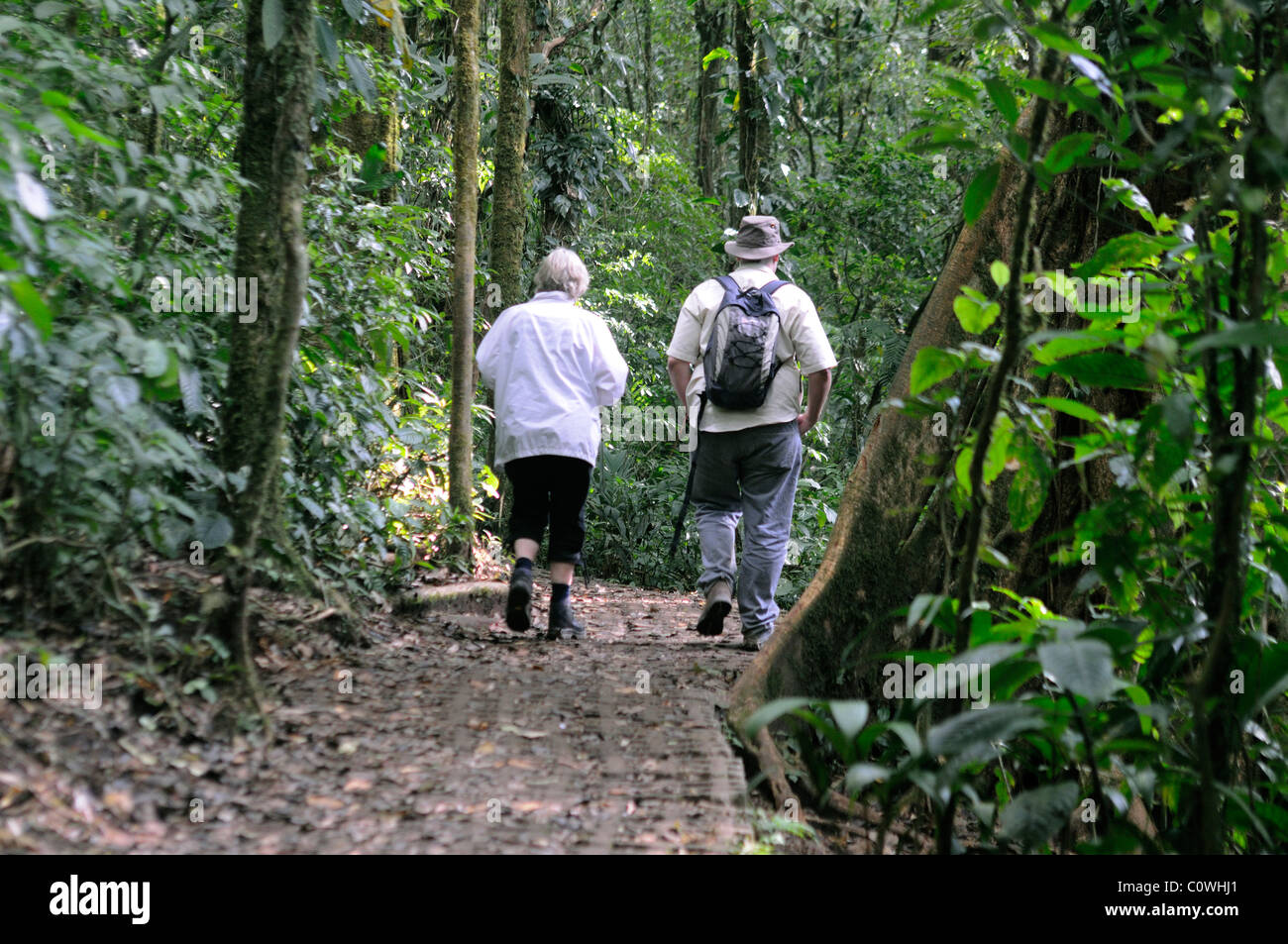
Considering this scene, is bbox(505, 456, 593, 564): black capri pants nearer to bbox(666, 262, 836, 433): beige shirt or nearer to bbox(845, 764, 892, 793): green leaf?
bbox(666, 262, 836, 433): beige shirt

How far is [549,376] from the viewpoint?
561cm

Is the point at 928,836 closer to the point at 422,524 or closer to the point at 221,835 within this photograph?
the point at 221,835

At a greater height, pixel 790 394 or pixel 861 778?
pixel 790 394

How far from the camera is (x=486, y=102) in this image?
11961mm

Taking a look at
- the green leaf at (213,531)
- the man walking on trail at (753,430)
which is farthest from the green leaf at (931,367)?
the man walking on trail at (753,430)

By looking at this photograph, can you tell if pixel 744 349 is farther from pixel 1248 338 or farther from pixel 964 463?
pixel 1248 338

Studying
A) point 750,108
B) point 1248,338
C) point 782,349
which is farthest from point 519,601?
point 750,108

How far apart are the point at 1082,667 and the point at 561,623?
3906mm

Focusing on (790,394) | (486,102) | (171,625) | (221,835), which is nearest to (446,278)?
(486,102)

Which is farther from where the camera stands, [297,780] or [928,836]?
[928,836]

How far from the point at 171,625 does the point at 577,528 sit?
9.27 feet

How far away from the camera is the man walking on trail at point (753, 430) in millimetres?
5547

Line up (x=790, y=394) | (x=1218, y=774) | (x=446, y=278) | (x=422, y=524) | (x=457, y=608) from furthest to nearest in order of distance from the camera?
1. (x=446, y=278)
2. (x=422, y=524)
3. (x=457, y=608)
4. (x=790, y=394)
5. (x=1218, y=774)
